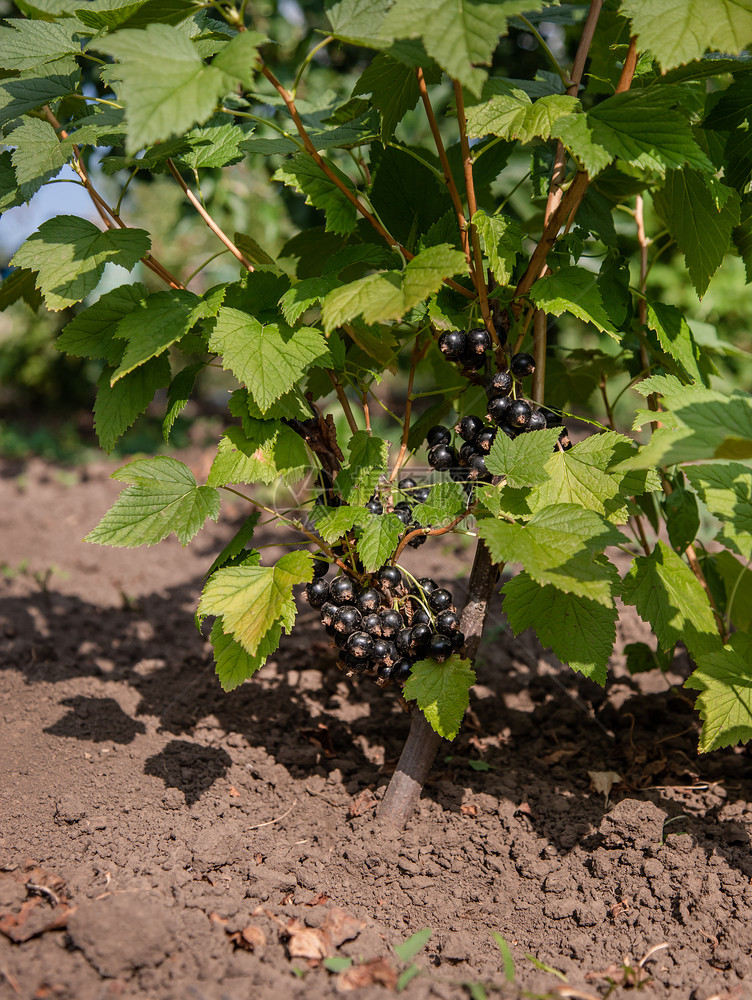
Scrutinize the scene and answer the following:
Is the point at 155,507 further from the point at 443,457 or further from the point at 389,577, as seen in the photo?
the point at 443,457

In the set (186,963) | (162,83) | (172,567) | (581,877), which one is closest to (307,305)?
(162,83)

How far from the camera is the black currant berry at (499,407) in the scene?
5.17ft

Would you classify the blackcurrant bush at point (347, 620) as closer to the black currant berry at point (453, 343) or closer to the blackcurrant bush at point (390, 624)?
the blackcurrant bush at point (390, 624)

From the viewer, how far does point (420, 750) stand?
1823 millimetres

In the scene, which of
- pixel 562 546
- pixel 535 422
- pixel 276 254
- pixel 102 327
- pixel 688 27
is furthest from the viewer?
pixel 276 254

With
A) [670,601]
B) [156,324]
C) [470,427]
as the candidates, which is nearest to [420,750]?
[670,601]

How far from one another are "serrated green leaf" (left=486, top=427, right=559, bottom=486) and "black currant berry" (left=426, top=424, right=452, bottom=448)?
244 mm

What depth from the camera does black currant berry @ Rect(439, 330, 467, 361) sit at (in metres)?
1.54

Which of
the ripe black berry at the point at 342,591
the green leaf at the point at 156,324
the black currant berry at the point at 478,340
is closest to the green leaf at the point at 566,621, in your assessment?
the ripe black berry at the point at 342,591

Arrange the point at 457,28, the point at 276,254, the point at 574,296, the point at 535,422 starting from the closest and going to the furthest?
the point at 457,28 → the point at 574,296 → the point at 535,422 → the point at 276,254

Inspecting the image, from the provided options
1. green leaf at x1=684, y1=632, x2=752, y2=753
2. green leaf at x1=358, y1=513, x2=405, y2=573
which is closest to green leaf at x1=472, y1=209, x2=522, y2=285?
green leaf at x1=358, y1=513, x2=405, y2=573

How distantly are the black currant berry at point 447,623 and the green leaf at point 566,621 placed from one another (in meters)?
0.14

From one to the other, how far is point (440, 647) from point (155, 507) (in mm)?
682

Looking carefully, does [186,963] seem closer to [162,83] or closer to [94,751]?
[94,751]
